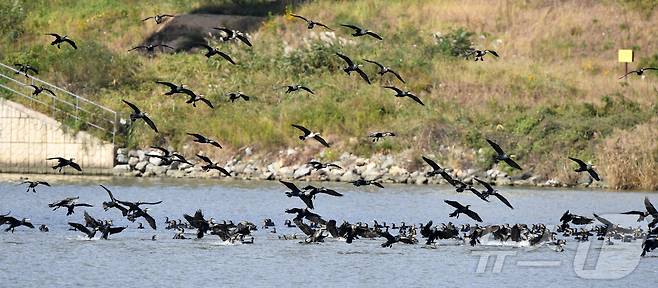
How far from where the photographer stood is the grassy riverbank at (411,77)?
5144 centimetres

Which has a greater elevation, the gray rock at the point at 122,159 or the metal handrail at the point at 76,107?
the metal handrail at the point at 76,107

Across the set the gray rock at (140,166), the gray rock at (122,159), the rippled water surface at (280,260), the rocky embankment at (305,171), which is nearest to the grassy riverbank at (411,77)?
the rocky embankment at (305,171)

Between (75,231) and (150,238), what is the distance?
6.52ft

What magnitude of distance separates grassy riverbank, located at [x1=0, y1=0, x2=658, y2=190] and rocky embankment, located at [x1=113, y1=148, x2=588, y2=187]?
1.62 feet

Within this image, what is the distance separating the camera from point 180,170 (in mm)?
52094

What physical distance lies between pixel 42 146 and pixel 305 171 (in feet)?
28.6

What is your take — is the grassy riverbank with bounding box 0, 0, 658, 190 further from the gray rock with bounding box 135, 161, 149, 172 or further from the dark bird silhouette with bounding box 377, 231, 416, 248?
the dark bird silhouette with bounding box 377, 231, 416, 248

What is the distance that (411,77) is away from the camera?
187 ft

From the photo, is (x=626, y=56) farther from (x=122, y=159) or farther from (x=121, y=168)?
(x=121, y=168)

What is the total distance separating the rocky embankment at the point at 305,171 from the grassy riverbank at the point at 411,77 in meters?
0.49

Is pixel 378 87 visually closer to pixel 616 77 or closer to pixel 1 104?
pixel 616 77

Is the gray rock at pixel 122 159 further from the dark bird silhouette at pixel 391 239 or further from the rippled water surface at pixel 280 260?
the dark bird silhouette at pixel 391 239

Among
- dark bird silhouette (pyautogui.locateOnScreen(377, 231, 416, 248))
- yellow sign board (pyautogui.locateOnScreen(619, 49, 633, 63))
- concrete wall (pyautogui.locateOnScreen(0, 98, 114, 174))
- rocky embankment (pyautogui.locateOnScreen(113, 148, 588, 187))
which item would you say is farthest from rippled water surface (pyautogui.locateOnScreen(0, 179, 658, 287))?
yellow sign board (pyautogui.locateOnScreen(619, 49, 633, 63))

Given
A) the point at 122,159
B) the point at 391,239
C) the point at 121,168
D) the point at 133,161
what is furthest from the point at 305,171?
the point at 391,239
